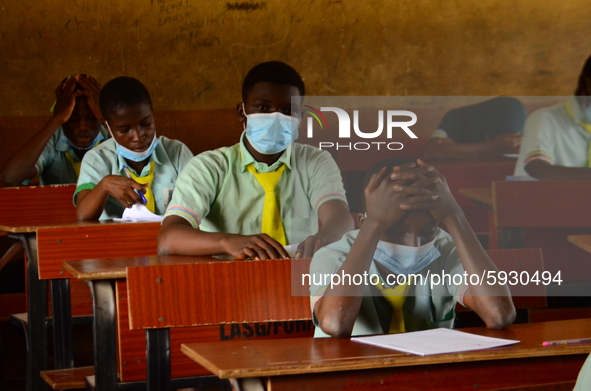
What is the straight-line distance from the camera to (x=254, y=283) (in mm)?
1933

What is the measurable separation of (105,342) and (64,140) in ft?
7.07

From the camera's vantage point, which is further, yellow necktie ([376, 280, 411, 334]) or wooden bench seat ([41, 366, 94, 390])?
wooden bench seat ([41, 366, 94, 390])

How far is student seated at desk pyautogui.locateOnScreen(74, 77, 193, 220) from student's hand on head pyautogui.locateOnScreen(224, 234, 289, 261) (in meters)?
1.13

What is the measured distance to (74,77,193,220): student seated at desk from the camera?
320 centimetres

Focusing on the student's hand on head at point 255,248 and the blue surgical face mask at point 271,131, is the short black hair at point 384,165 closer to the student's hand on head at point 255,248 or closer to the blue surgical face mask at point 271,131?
the student's hand on head at point 255,248

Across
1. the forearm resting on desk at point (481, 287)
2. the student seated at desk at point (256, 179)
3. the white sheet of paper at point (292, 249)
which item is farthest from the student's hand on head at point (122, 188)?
the forearm resting on desk at point (481, 287)

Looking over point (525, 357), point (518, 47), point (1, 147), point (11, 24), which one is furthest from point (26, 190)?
point (518, 47)

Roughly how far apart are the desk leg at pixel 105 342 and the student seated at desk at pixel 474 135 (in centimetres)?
105

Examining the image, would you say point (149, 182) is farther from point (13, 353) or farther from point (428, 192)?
point (428, 192)

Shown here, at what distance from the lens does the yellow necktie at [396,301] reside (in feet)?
5.23

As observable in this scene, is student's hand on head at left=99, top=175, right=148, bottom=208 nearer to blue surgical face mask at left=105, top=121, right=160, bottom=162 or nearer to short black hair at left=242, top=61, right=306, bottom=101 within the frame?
blue surgical face mask at left=105, top=121, right=160, bottom=162

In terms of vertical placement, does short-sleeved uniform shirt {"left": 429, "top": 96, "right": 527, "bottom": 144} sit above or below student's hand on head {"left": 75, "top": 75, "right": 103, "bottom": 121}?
below

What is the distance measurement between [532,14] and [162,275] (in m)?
3.62

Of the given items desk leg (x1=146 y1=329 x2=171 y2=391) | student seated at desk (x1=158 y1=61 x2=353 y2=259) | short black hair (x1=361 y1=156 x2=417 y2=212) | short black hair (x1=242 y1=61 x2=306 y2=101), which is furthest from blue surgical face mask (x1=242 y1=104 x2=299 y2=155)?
short black hair (x1=361 y1=156 x2=417 y2=212)
